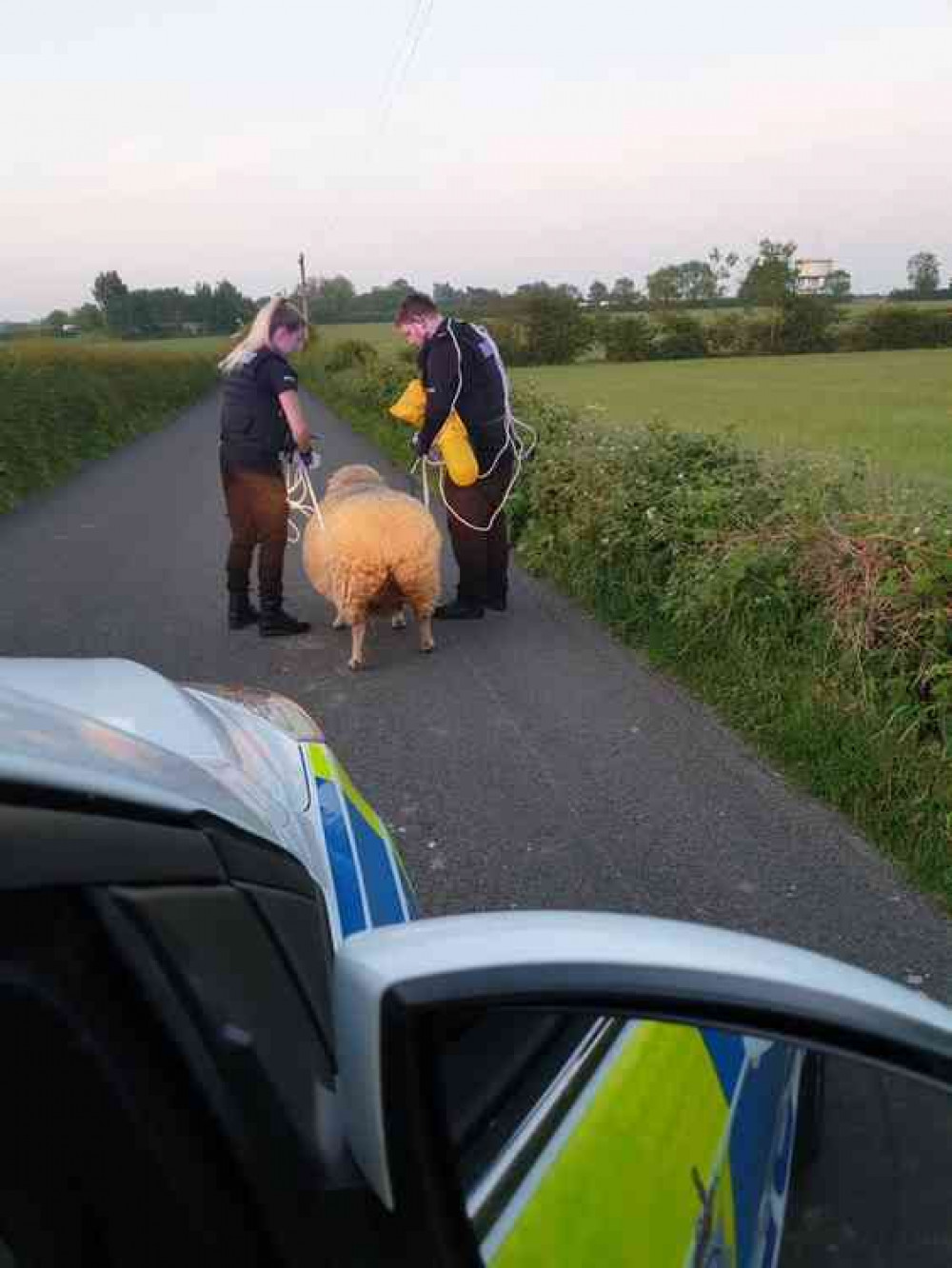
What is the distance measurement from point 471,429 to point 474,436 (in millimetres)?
58

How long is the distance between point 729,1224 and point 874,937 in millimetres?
2272

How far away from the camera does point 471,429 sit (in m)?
7.07

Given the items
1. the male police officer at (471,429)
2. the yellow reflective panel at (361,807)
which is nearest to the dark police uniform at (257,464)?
the male police officer at (471,429)

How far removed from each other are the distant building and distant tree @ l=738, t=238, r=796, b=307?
1.54 ft

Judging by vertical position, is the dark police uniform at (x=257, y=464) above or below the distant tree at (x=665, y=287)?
below

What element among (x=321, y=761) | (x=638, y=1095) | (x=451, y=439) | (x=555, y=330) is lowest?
(x=638, y=1095)

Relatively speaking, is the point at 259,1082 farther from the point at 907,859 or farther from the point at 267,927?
the point at 907,859

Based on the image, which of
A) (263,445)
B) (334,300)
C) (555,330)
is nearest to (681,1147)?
(263,445)

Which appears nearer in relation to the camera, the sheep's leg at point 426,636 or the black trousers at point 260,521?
the sheep's leg at point 426,636

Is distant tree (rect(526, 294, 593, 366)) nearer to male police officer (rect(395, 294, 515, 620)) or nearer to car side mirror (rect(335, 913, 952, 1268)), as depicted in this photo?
male police officer (rect(395, 294, 515, 620))

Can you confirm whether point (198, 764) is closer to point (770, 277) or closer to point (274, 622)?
point (274, 622)

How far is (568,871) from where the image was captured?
3.99m

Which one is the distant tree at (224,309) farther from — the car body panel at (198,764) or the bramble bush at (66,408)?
the car body panel at (198,764)

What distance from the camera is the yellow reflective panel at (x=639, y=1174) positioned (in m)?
1.26
